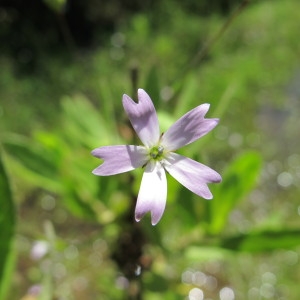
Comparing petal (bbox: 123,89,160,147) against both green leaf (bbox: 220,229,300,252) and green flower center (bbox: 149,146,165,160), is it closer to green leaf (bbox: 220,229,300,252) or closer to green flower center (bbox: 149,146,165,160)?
green flower center (bbox: 149,146,165,160)

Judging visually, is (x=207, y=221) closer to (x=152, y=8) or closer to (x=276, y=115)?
(x=276, y=115)

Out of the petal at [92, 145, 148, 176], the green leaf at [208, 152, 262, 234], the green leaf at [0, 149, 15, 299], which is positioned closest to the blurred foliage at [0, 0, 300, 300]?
the green leaf at [208, 152, 262, 234]

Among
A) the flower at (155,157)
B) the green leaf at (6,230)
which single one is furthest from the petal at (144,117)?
the green leaf at (6,230)

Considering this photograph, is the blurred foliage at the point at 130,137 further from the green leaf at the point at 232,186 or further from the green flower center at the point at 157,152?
the green flower center at the point at 157,152

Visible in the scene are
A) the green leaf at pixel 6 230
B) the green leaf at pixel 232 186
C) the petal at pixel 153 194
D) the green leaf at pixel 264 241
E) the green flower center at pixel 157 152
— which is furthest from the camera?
the green leaf at pixel 232 186

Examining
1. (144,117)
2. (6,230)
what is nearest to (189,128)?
(144,117)

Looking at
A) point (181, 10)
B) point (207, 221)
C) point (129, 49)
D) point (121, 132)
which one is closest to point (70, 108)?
point (121, 132)

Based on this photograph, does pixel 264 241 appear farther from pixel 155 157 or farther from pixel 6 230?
pixel 6 230
